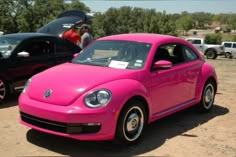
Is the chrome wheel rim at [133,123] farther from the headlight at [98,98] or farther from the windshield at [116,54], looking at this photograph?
the windshield at [116,54]

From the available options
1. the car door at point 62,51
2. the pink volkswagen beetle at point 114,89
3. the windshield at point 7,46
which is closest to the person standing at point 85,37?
the car door at point 62,51

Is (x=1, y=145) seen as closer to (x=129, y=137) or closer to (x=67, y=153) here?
(x=67, y=153)

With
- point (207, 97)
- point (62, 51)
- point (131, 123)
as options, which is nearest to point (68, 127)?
point (131, 123)

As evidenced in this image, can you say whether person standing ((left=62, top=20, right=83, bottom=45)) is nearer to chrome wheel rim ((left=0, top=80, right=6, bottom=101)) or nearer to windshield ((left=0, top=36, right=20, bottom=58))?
windshield ((left=0, top=36, right=20, bottom=58))

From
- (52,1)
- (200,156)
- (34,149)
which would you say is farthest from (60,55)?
(52,1)

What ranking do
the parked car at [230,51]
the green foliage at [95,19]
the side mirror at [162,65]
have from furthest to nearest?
the green foliage at [95,19], the parked car at [230,51], the side mirror at [162,65]

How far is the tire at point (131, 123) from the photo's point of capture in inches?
193

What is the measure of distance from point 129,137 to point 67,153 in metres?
0.87

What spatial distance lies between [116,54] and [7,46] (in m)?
3.11

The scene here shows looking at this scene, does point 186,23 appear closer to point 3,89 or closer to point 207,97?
point 207,97

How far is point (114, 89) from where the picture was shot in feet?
15.8

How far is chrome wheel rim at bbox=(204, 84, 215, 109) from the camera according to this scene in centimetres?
724

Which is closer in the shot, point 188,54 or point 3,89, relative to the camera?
point 188,54

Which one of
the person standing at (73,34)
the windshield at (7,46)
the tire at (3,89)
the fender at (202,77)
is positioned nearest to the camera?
the fender at (202,77)
